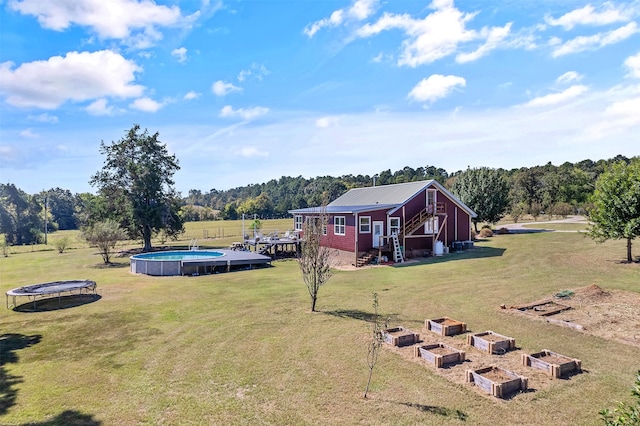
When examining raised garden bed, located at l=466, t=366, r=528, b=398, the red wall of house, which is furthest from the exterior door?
raised garden bed, located at l=466, t=366, r=528, b=398

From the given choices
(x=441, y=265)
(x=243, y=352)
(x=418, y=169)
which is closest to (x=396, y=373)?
(x=243, y=352)

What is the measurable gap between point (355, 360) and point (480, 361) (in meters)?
2.87

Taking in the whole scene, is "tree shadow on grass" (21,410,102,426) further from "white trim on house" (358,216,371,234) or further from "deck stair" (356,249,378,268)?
"white trim on house" (358,216,371,234)

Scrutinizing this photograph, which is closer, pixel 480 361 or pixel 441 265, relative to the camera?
pixel 480 361

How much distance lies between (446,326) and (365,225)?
15448 mm

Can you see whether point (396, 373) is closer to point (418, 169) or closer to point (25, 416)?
point (25, 416)

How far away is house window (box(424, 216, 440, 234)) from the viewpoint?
27.1m

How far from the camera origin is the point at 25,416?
6551 mm

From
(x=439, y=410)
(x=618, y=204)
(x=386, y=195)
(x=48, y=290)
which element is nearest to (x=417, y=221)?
(x=386, y=195)

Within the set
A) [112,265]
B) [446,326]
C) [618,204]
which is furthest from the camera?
[112,265]

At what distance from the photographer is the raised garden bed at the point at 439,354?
8.30 meters

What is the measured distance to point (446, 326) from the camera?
Answer: 1027 centimetres

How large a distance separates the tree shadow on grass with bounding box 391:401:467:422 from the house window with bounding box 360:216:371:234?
61.5 ft

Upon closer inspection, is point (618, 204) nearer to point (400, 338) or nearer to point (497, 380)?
point (400, 338)
